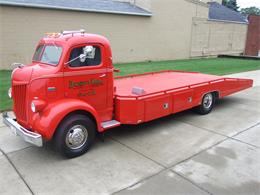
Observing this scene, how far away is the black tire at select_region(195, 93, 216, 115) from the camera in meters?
7.60

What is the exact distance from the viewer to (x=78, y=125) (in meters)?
4.97

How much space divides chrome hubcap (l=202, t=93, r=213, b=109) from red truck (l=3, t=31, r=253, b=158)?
2.01 meters

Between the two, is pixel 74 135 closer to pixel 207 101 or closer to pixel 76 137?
pixel 76 137

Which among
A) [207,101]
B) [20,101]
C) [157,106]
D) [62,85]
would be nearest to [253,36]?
[207,101]

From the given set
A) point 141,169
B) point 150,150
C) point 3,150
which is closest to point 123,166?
point 141,169

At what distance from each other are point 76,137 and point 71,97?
2.44 feet

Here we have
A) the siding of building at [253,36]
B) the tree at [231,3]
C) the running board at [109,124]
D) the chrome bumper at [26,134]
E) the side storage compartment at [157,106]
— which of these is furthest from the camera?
the tree at [231,3]

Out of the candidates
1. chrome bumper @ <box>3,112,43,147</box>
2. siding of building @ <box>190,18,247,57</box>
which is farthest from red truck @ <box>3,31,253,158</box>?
siding of building @ <box>190,18,247,57</box>

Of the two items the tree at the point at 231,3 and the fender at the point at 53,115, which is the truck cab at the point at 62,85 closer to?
the fender at the point at 53,115

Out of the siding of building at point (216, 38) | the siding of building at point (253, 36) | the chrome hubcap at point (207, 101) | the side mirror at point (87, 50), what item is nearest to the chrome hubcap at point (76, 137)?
the side mirror at point (87, 50)

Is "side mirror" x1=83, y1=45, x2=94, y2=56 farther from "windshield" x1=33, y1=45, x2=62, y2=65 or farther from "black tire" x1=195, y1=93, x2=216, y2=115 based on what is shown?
"black tire" x1=195, y1=93, x2=216, y2=115

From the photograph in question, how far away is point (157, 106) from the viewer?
608 centimetres

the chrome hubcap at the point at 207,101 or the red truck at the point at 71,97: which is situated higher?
the red truck at the point at 71,97

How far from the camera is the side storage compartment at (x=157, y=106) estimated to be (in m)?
5.86
